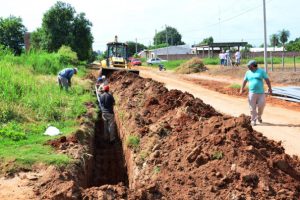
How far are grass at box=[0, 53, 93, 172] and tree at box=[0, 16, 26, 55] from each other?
37112 millimetres

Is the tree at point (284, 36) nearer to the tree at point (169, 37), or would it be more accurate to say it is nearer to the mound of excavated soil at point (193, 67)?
the tree at point (169, 37)

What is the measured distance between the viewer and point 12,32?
54.7 meters

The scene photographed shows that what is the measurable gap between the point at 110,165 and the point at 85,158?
10.1 ft

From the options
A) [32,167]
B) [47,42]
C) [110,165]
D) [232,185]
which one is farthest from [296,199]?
[47,42]

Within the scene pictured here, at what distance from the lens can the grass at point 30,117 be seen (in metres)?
8.73

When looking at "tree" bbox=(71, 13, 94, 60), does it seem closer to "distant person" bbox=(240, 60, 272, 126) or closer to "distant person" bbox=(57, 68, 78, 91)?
"distant person" bbox=(57, 68, 78, 91)

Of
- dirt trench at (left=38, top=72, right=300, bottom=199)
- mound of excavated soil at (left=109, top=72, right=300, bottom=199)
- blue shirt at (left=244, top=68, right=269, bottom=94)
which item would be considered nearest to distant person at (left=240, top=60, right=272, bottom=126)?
blue shirt at (left=244, top=68, right=269, bottom=94)

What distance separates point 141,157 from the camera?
8461 millimetres

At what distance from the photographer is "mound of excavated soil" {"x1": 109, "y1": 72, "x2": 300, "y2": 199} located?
562 centimetres

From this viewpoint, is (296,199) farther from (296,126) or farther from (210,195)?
(296,126)

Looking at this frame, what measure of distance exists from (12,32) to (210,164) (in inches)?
2059

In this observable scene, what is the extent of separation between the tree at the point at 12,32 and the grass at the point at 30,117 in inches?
1461

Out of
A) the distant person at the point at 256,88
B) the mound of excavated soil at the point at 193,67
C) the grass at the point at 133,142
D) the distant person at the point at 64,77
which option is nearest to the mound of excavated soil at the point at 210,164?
the grass at the point at 133,142

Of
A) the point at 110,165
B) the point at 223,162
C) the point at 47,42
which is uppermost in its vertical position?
the point at 47,42
